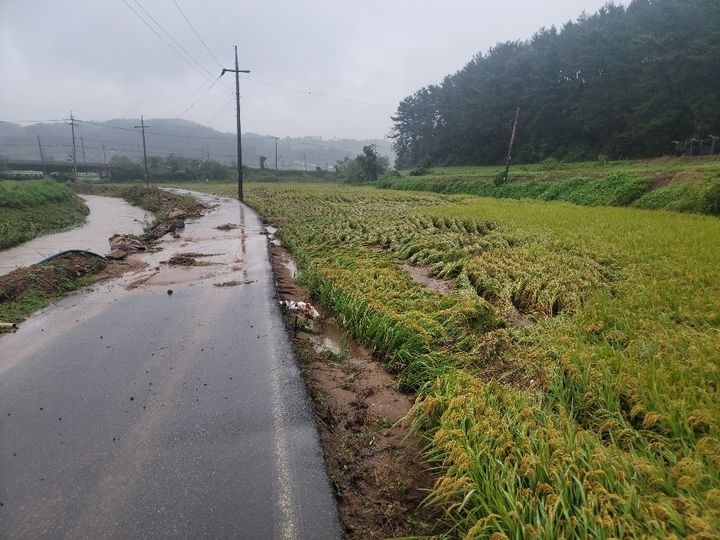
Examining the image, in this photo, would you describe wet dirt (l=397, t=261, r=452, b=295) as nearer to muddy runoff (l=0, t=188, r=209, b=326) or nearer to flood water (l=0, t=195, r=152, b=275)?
muddy runoff (l=0, t=188, r=209, b=326)

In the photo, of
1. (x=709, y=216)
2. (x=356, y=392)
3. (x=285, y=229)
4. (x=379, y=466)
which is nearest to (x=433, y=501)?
(x=379, y=466)

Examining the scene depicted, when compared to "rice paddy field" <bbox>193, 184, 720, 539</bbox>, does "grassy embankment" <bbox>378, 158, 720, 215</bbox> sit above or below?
above

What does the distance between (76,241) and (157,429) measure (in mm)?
13824

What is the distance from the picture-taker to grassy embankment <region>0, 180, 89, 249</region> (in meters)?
14.4

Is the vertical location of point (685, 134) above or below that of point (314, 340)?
above

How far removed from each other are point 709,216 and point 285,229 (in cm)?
1338

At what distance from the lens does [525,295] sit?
6613 millimetres

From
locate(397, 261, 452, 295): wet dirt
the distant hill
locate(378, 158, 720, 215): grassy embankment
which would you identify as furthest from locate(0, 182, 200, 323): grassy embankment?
the distant hill

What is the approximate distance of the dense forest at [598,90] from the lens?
3041 cm

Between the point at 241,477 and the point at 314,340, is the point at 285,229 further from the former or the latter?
the point at 241,477

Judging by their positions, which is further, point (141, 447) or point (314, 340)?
point (314, 340)

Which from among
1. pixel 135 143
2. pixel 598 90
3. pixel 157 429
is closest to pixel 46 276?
pixel 157 429

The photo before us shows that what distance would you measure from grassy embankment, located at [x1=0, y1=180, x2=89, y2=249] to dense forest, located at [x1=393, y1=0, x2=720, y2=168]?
37746mm

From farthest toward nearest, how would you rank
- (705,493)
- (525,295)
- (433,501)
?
(525,295) → (433,501) → (705,493)
